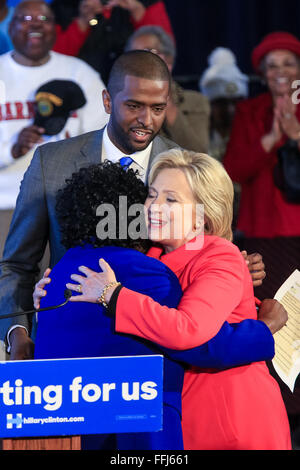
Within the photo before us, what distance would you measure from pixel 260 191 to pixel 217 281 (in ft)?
6.10

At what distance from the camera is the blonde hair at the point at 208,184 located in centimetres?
216

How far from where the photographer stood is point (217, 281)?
199 cm

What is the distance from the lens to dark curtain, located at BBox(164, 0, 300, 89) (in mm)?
4703

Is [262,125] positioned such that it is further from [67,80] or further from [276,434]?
[276,434]

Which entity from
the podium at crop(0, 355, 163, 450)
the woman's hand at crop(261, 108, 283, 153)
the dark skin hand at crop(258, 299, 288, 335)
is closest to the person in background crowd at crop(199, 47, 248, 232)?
the woman's hand at crop(261, 108, 283, 153)

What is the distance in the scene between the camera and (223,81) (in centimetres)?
447

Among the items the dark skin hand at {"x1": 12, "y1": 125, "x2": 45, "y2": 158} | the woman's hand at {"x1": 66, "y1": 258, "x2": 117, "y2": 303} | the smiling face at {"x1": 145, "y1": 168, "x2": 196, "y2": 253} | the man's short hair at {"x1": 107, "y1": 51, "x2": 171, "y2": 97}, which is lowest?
the woman's hand at {"x1": 66, "y1": 258, "x2": 117, "y2": 303}

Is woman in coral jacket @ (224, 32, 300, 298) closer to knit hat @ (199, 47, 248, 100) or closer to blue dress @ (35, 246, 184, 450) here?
knit hat @ (199, 47, 248, 100)

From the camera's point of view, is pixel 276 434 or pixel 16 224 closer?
pixel 276 434

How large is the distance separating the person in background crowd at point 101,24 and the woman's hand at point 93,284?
1.88 m

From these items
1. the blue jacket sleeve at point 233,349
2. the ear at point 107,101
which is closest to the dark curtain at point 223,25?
the ear at point 107,101

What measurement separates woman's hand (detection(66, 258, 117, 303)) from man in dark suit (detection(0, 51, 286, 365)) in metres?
0.52

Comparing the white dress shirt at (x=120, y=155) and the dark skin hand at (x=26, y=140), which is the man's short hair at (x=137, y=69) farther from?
the dark skin hand at (x=26, y=140)
